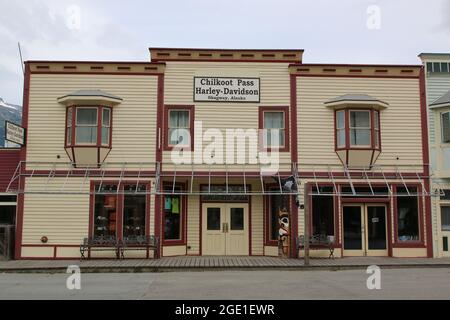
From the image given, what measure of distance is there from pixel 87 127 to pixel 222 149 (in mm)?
4978

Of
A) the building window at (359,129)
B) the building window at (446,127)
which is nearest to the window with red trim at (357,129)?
the building window at (359,129)

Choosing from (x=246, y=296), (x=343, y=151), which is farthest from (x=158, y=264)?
(x=343, y=151)

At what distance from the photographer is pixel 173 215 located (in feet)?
65.3

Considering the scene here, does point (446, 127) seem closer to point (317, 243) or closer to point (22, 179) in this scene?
point (317, 243)

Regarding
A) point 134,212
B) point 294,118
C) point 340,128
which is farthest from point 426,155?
point 134,212

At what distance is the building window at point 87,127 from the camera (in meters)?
18.9

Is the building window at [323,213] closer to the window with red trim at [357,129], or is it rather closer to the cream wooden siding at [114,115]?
the window with red trim at [357,129]

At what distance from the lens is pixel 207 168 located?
63.6 ft

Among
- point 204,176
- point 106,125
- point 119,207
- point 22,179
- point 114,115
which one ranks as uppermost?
point 114,115

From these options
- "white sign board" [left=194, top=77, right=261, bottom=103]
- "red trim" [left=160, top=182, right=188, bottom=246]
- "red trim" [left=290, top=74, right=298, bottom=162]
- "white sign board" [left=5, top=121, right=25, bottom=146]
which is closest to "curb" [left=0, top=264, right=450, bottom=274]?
"red trim" [left=160, top=182, right=188, bottom=246]

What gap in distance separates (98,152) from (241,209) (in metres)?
5.88

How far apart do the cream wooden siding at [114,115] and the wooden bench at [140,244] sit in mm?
2841

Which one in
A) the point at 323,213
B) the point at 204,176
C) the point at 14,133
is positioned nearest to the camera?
the point at 14,133
